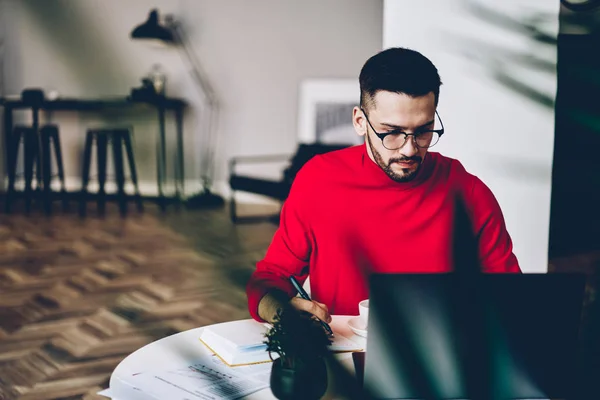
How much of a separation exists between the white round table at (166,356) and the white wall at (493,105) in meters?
0.77

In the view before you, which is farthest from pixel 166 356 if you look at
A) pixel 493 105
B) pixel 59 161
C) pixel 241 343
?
pixel 59 161

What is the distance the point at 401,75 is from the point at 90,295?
7.38ft

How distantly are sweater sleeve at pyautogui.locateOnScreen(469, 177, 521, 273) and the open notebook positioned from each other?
0.43 m

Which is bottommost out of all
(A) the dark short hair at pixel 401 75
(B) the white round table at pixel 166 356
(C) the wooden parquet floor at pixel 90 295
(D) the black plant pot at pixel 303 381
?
(C) the wooden parquet floor at pixel 90 295

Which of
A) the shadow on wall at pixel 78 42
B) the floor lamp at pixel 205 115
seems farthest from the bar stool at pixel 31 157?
the floor lamp at pixel 205 115

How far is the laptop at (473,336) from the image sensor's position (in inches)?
11.6

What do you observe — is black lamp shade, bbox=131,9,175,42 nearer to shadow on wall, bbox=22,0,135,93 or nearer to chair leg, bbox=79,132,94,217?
shadow on wall, bbox=22,0,135,93

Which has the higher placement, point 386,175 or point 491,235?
point 386,175

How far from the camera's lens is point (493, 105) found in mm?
1483

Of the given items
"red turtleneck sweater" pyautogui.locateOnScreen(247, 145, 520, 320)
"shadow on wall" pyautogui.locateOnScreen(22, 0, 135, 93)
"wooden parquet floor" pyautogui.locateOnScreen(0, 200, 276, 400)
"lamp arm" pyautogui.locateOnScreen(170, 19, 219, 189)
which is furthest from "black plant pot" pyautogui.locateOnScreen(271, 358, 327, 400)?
"shadow on wall" pyautogui.locateOnScreen(22, 0, 135, 93)

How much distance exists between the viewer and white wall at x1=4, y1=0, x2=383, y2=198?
18.1ft

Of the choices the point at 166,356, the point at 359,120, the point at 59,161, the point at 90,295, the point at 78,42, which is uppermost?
the point at 78,42

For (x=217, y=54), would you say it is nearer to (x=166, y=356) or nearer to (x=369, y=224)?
(x=369, y=224)

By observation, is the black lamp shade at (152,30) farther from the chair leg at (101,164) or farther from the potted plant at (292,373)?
the potted plant at (292,373)
